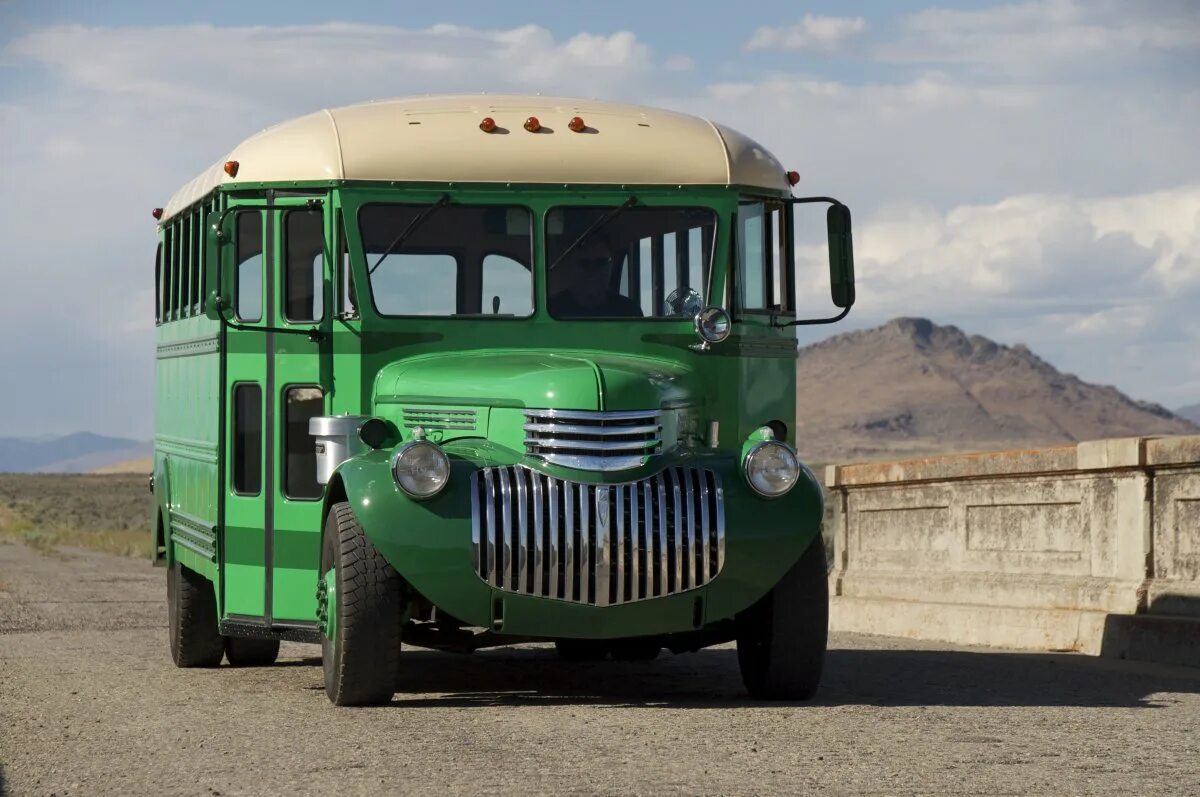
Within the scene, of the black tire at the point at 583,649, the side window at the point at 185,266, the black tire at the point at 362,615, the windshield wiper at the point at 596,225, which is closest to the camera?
the black tire at the point at 362,615

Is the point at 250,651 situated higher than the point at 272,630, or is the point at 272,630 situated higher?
the point at 272,630

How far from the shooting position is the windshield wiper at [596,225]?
11133 millimetres

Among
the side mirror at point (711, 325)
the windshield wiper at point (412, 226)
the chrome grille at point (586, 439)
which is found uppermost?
the windshield wiper at point (412, 226)

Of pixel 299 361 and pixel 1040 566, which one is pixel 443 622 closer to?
pixel 299 361

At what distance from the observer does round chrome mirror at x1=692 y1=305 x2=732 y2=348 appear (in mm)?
10992

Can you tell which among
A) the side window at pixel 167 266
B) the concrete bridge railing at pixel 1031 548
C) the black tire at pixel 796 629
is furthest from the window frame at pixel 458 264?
the concrete bridge railing at pixel 1031 548

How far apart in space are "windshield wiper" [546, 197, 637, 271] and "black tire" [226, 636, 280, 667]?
3992 millimetres

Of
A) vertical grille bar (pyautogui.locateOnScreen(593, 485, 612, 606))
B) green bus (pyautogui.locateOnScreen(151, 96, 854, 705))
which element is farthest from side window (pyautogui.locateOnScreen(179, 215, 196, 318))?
vertical grille bar (pyautogui.locateOnScreen(593, 485, 612, 606))

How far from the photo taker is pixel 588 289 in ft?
36.7

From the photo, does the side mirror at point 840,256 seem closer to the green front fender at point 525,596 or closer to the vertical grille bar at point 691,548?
the green front fender at point 525,596

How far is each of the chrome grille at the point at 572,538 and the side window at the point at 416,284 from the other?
144 centimetres

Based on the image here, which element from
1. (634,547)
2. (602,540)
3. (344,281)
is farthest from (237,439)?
(634,547)

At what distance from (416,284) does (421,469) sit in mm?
1538

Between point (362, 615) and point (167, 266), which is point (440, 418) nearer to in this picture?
point (362, 615)
